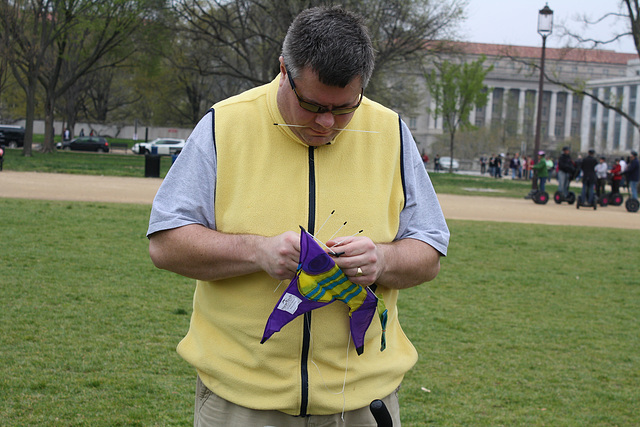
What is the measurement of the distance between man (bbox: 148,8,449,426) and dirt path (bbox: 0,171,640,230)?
14.5 metres

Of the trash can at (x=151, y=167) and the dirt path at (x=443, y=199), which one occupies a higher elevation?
the trash can at (x=151, y=167)

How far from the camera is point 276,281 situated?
2139mm

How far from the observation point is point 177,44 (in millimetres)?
38750

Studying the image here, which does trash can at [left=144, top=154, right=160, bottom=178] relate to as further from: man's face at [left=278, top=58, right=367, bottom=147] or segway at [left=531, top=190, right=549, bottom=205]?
man's face at [left=278, top=58, right=367, bottom=147]

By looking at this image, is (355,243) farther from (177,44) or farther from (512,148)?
(512,148)

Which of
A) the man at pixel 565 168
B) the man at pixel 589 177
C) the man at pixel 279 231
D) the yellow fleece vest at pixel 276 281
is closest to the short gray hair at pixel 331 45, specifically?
the man at pixel 279 231

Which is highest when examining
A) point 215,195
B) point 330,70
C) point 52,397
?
point 330,70

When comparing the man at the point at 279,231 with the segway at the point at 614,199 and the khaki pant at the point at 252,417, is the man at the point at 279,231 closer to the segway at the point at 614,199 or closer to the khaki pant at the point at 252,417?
the khaki pant at the point at 252,417

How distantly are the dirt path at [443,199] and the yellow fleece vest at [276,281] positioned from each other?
1454 cm

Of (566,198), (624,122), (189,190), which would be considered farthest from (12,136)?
(624,122)

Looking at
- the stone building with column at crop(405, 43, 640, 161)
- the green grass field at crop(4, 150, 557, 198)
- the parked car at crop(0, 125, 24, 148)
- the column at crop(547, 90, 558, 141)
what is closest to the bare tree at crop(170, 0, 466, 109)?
the green grass field at crop(4, 150, 557, 198)

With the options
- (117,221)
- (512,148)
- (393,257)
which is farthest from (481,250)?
(512,148)

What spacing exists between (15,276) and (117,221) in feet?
16.2

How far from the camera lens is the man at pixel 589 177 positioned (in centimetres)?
2050
